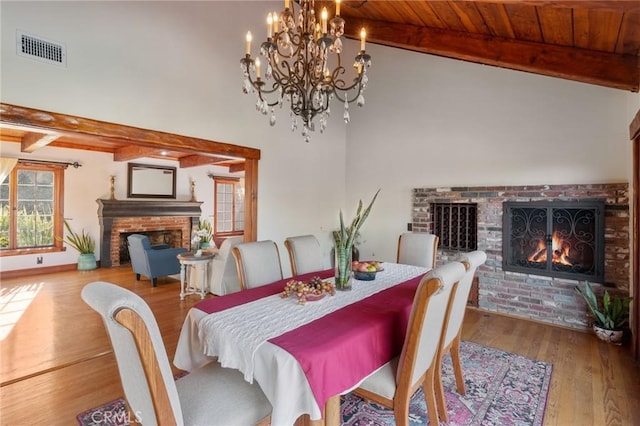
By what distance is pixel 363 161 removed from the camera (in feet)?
17.7

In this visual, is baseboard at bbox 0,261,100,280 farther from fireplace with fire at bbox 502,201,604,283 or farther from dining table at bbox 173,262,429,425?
fireplace with fire at bbox 502,201,604,283

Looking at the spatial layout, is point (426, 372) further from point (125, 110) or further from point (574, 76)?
point (125, 110)

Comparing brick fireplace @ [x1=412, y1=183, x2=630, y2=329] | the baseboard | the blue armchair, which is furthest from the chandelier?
the baseboard

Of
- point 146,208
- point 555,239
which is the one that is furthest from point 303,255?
point 146,208

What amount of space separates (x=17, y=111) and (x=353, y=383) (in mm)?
3053

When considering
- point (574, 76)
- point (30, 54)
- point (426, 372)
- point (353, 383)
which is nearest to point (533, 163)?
point (574, 76)

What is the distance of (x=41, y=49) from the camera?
2568mm

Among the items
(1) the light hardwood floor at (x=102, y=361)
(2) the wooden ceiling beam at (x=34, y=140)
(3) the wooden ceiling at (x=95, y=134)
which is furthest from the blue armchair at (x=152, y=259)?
(3) the wooden ceiling at (x=95, y=134)

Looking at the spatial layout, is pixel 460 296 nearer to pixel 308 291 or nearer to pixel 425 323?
pixel 425 323

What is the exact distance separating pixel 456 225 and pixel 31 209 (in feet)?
24.5

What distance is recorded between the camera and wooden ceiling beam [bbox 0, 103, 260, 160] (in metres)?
2.45

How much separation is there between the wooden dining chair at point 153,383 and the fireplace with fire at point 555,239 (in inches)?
144

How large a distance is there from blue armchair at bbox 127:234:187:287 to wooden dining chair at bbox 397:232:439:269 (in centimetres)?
390

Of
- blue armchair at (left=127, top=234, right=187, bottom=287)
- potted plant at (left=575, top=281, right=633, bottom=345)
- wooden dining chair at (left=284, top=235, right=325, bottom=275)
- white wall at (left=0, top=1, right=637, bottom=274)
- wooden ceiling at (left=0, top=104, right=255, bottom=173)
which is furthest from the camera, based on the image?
blue armchair at (left=127, top=234, right=187, bottom=287)
